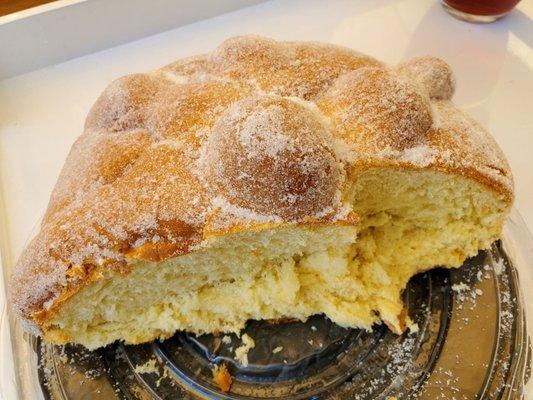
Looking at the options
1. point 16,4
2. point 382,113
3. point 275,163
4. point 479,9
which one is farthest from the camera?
point 16,4

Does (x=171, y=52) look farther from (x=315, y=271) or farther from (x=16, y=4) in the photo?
(x=315, y=271)

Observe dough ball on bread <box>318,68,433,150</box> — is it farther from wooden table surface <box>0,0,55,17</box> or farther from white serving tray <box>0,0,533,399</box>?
wooden table surface <box>0,0,55,17</box>

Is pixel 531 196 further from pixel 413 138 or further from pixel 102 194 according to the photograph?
pixel 102 194

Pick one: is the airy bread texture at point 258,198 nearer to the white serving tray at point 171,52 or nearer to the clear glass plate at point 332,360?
the clear glass plate at point 332,360

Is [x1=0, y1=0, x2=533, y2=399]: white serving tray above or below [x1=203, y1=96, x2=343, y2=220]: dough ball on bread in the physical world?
below

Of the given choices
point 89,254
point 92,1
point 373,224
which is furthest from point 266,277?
point 92,1

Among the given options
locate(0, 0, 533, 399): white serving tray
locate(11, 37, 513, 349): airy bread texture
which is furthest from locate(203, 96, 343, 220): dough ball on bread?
locate(0, 0, 533, 399): white serving tray

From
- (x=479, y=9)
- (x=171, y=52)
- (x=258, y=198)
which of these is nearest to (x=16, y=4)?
(x=171, y=52)
